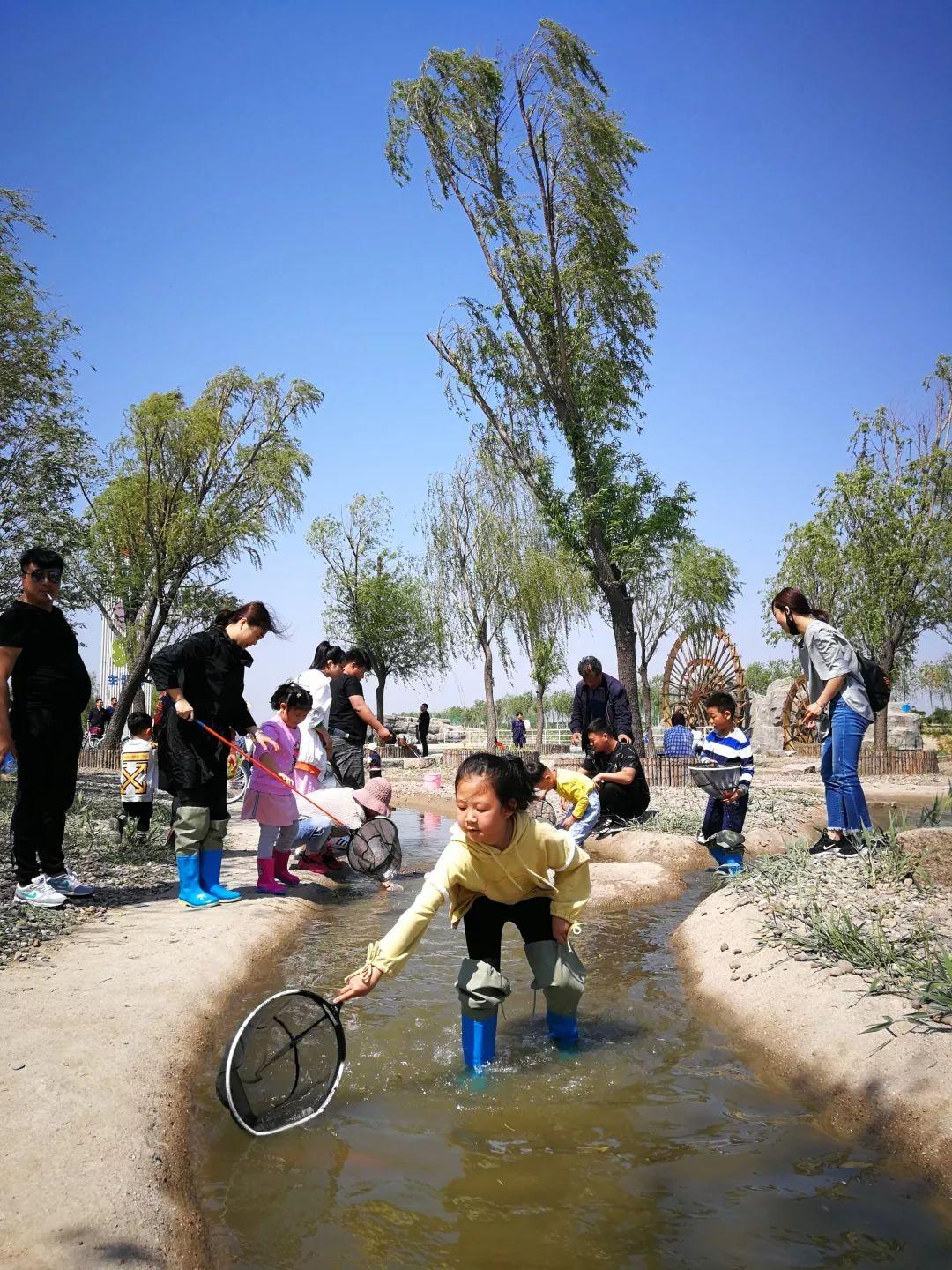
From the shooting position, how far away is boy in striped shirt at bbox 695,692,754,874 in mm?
7551

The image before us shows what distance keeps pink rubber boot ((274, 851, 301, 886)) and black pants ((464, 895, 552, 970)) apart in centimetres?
408

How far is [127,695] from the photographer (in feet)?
72.7

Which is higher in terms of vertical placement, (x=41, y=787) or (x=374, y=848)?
(x=41, y=787)

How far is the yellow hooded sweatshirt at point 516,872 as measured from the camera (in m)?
3.62

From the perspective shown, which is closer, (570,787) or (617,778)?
(570,787)

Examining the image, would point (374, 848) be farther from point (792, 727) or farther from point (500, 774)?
point (792, 727)

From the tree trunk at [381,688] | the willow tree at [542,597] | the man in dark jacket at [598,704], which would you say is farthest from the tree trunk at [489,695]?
the man in dark jacket at [598,704]

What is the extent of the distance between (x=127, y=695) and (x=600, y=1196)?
21.4 metres

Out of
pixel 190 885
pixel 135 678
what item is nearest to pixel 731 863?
pixel 190 885

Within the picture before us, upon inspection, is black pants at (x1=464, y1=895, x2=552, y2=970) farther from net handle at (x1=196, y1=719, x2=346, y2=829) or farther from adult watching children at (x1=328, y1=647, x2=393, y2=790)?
adult watching children at (x1=328, y1=647, x2=393, y2=790)

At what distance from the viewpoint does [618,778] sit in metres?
9.17

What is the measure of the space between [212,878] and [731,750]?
4391 millimetres

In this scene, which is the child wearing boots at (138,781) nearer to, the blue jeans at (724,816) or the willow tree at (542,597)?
the blue jeans at (724,816)

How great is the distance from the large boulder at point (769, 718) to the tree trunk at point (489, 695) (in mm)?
9083
